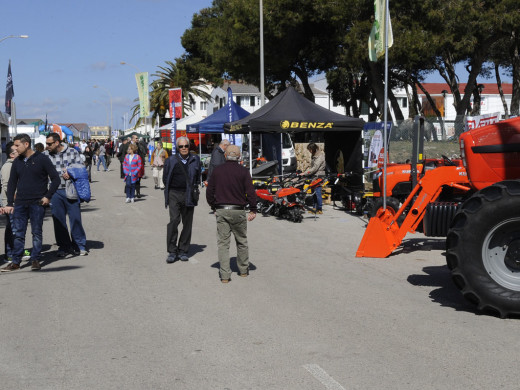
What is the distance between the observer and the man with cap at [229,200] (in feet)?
28.5

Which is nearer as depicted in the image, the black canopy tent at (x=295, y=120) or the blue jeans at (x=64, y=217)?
the blue jeans at (x=64, y=217)

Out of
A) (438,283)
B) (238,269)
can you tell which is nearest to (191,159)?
(238,269)

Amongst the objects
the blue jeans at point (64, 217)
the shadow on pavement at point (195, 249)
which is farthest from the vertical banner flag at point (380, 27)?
the blue jeans at point (64, 217)

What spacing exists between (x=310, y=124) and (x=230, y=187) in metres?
9.57

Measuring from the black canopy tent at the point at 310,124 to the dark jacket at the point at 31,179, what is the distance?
8.77m

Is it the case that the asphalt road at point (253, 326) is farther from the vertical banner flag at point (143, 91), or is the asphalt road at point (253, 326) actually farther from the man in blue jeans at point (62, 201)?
the vertical banner flag at point (143, 91)

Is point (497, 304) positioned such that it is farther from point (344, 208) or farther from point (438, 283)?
point (344, 208)

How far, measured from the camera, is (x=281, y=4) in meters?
35.4

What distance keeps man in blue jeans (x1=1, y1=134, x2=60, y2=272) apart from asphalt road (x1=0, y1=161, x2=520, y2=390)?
537mm

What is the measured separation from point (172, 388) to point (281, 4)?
107 feet

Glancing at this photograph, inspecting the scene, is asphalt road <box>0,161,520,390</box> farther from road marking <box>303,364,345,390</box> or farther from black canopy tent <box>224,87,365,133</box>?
black canopy tent <box>224,87,365,133</box>

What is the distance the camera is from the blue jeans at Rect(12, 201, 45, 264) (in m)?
9.55

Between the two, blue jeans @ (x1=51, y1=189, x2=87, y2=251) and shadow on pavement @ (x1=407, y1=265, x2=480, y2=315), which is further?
blue jeans @ (x1=51, y1=189, x2=87, y2=251)

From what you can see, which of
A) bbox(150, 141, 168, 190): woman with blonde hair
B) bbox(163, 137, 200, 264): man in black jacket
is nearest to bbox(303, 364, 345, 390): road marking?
bbox(163, 137, 200, 264): man in black jacket
